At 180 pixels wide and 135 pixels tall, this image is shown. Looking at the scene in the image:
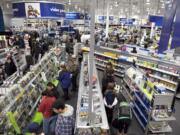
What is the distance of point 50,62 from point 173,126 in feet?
18.7

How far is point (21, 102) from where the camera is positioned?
5.03m

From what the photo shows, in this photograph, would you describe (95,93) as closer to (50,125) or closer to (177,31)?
(50,125)

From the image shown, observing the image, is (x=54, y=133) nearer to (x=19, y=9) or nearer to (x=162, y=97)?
(x=162, y=97)

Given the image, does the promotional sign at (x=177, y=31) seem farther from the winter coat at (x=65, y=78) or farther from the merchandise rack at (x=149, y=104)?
the winter coat at (x=65, y=78)

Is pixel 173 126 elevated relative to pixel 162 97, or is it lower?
lower

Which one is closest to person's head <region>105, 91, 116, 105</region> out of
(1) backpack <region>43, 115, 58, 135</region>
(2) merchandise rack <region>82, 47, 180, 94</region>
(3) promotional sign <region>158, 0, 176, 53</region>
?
(3) promotional sign <region>158, 0, 176, 53</region>

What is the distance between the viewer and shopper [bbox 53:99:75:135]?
3348mm

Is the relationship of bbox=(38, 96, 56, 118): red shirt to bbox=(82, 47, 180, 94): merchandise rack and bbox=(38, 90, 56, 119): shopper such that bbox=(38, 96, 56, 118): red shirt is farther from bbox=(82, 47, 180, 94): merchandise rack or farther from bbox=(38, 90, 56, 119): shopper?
bbox=(82, 47, 180, 94): merchandise rack

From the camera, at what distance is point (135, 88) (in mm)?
6285

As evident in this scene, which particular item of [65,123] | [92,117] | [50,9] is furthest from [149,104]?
[50,9]

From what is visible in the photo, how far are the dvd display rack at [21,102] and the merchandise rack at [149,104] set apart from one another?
3.23 meters

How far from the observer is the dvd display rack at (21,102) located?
425cm

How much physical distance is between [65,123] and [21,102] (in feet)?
6.88

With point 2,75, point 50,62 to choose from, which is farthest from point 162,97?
point 2,75
